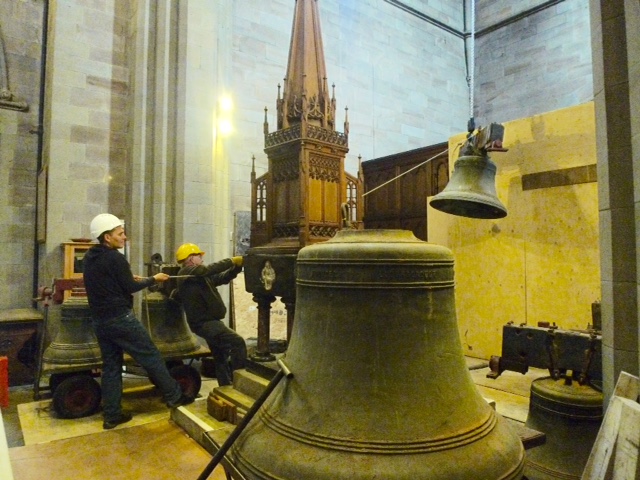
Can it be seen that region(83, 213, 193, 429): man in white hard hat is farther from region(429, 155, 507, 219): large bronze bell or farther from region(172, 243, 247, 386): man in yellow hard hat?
region(429, 155, 507, 219): large bronze bell

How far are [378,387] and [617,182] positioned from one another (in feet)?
A: 5.14

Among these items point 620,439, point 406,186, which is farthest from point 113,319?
point 406,186

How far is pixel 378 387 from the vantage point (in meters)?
1.48

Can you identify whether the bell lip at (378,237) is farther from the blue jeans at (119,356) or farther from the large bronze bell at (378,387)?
the blue jeans at (119,356)

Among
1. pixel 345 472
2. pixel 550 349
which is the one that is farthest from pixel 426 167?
pixel 345 472

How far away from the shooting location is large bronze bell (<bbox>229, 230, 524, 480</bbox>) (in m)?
1.37

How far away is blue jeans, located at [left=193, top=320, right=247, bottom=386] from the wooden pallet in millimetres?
3238

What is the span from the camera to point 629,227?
211 cm

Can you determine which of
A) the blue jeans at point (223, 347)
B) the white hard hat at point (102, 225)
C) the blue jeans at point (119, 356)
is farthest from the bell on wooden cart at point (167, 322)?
the white hard hat at point (102, 225)

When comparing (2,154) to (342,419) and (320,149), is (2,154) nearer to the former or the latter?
(320,149)

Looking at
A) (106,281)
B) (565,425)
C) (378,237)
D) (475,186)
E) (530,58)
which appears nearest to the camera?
(378,237)

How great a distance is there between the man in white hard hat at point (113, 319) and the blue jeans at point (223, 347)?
642 mm

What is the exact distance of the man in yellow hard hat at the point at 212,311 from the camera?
4.46m

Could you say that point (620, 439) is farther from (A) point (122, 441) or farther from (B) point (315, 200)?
(A) point (122, 441)
